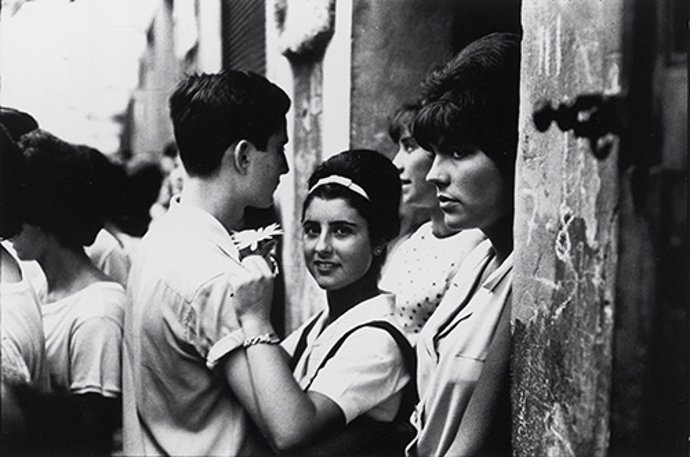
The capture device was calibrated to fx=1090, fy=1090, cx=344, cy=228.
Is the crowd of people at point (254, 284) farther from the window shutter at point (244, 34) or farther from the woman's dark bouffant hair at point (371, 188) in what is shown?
the window shutter at point (244, 34)

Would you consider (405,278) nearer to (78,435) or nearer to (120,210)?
(120,210)

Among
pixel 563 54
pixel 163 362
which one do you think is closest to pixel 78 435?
pixel 163 362

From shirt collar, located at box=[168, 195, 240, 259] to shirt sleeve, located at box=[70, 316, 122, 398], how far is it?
0.50m

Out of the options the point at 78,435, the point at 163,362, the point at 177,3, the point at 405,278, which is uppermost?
the point at 177,3

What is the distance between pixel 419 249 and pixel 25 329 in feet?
4.97

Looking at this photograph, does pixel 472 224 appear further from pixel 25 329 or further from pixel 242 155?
pixel 25 329

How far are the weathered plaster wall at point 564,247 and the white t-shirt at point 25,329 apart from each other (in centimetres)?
175

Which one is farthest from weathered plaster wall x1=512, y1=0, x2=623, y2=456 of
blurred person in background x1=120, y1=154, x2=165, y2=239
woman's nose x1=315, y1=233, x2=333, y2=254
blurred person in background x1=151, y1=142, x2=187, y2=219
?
blurred person in background x1=120, y1=154, x2=165, y2=239

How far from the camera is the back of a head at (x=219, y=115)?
152 inches

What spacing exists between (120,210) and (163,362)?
2.19ft

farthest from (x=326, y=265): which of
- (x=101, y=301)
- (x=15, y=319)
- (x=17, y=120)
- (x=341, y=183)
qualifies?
(x=17, y=120)

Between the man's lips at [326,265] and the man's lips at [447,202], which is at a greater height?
the man's lips at [447,202]

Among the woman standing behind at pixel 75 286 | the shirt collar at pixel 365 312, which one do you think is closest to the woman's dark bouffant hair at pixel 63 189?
the woman standing behind at pixel 75 286

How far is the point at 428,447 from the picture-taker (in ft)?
12.9
